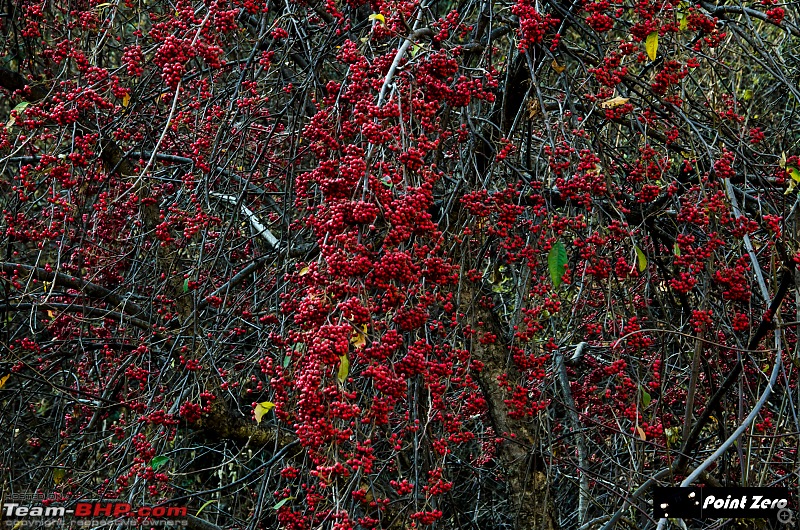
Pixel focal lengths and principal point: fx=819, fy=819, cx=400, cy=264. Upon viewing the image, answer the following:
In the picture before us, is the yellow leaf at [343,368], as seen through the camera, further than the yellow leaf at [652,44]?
No

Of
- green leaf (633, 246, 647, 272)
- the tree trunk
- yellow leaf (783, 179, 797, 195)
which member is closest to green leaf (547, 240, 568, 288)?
green leaf (633, 246, 647, 272)

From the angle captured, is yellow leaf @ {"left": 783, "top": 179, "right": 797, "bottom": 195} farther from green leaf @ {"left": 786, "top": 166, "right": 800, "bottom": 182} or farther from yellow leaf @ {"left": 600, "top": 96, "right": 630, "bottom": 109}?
yellow leaf @ {"left": 600, "top": 96, "right": 630, "bottom": 109}

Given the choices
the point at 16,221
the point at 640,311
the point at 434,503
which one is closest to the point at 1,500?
the point at 16,221

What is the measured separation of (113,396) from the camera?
13.2 ft

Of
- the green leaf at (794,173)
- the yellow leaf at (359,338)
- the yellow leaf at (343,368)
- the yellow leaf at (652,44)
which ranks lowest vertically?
the green leaf at (794,173)

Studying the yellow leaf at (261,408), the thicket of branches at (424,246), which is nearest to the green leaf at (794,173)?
the thicket of branches at (424,246)

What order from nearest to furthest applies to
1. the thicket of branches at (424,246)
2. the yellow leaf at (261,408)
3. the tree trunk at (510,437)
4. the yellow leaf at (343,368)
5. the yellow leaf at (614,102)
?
the yellow leaf at (343,368) → the thicket of branches at (424,246) → the yellow leaf at (614,102) → the yellow leaf at (261,408) → the tree trunk at (510,437)

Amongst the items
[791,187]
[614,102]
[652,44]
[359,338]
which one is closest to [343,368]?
[359,338]

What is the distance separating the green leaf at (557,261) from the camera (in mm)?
2723

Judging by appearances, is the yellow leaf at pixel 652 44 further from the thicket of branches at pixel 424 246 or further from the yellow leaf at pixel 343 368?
the yellow leaf at pixel 343 368

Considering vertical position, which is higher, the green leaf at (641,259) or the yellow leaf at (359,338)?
the yellow leaf at (359,338)

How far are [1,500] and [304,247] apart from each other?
166 centimetres

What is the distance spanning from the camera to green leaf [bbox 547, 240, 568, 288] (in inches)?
107

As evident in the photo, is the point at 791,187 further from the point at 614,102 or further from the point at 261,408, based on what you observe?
the point at 261,408
